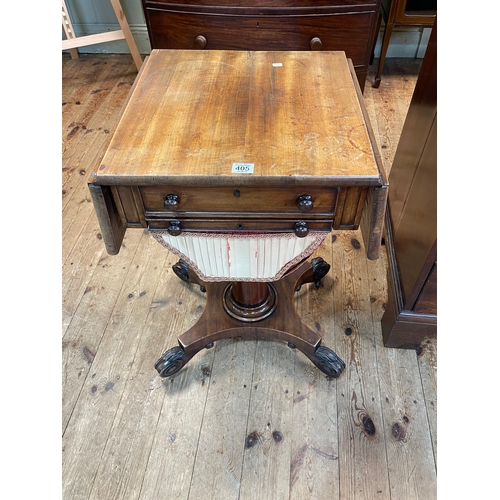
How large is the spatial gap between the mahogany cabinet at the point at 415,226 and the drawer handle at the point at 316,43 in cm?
73

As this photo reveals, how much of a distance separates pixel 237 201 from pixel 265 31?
1.33m

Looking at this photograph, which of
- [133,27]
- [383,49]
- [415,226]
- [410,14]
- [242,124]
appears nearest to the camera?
[242,124]

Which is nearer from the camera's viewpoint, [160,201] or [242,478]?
[160,201]

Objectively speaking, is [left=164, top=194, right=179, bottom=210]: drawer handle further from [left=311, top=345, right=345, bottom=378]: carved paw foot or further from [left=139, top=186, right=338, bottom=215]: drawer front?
[left=311, top=345, right=345, bottom=378]: carved paw foot

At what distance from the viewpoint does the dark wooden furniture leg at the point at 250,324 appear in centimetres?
123

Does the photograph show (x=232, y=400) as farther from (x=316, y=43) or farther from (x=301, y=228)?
(x=316, y=43)

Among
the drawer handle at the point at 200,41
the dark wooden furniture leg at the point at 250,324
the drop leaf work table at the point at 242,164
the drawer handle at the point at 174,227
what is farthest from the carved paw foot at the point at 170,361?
the drawer handle at the point at 200,41

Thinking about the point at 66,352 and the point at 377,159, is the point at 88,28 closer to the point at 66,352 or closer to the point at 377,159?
the point at 66,352

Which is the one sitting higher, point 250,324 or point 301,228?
point 301,228

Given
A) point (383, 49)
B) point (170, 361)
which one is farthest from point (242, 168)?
point (383, 49)

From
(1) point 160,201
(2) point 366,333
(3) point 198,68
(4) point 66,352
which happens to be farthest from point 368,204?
(4) point 66,352

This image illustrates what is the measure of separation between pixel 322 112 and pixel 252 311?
24.9 inches

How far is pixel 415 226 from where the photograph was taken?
1.13m

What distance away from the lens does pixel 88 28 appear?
2.78 metres
